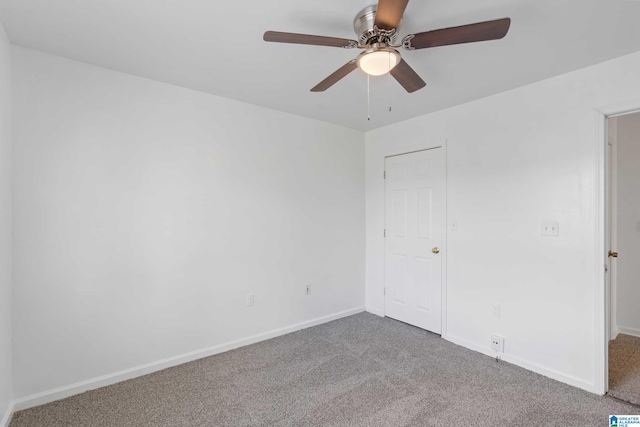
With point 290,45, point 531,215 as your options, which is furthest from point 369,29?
point 531,215

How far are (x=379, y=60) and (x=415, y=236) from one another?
2201mm

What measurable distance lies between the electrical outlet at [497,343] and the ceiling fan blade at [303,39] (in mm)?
2651

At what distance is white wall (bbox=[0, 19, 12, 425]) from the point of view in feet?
6.04

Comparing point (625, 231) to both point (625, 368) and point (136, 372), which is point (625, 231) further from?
point (136, 372)

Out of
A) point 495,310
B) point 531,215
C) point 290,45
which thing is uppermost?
point 290,45

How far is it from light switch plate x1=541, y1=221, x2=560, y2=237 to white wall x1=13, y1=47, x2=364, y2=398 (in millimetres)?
→ 2086

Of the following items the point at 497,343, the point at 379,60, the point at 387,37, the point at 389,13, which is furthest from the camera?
the point at 497,343

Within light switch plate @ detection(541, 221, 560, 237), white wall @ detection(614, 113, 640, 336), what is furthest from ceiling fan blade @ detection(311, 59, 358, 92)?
white wall @ detection(614, 113, 640, 336)

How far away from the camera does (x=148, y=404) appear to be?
6.91 ft

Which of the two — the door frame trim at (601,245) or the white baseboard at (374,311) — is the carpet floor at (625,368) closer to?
the door frame trim at (601,245)

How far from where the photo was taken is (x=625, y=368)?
2537mm

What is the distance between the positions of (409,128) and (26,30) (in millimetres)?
3206

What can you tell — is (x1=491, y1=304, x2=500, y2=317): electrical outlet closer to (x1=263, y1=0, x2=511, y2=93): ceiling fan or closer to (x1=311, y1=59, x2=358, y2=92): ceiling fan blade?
(x1=263, y1=0, x2=511, y2=93): ceiling fan

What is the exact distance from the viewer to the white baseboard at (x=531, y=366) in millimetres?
2270
